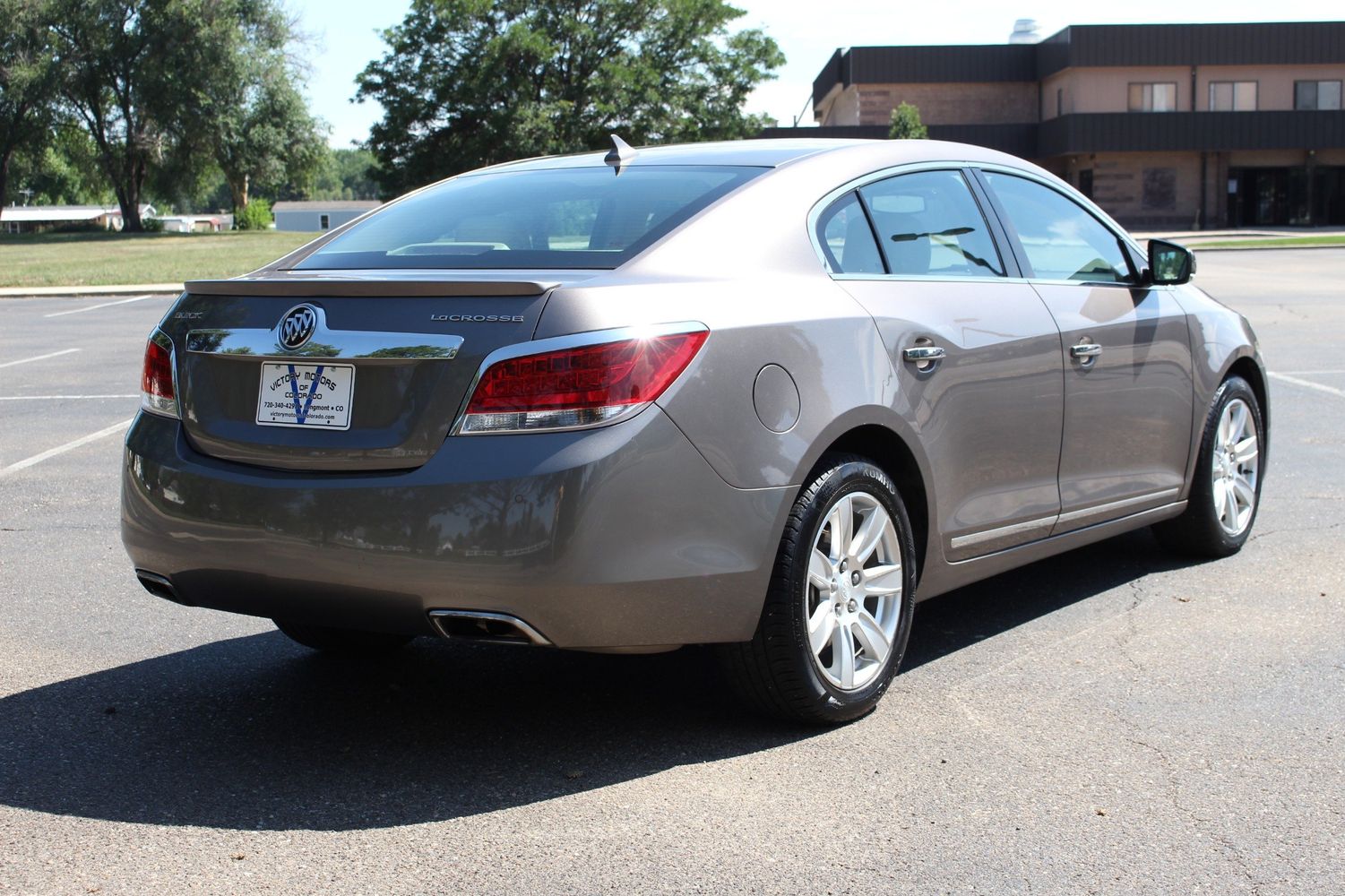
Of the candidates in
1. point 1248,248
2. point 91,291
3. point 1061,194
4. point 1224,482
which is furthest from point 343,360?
point 1248,248

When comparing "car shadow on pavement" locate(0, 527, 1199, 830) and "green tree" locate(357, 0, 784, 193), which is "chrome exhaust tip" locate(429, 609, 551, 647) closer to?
"car shadow on pavement" locate(0, 527, 1199, 830)

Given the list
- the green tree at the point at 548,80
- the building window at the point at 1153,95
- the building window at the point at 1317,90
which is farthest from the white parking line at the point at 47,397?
the building window at the point at 1317,90

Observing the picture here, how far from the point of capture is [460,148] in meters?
60.7

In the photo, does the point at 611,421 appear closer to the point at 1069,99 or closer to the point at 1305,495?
the point at 1305,495

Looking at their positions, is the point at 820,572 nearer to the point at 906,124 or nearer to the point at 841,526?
the point at 841,526

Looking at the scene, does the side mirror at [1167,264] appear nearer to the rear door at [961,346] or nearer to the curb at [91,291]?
the rear door at [961,346]

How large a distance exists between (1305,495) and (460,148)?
55.9 metres

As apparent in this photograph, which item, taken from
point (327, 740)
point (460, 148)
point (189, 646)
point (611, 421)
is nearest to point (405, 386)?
point (611, 421)

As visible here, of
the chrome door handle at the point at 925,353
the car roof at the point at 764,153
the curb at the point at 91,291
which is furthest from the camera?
the curb at the point at 91,291

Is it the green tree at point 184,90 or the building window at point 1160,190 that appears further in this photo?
the green tree at point 184,90

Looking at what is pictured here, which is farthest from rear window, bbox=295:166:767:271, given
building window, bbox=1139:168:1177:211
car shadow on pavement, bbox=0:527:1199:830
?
building window, bbox=1139:168:1177:211

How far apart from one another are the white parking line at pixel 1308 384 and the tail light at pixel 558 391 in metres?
9.24

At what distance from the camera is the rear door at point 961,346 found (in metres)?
4.33

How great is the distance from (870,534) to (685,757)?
817mm
